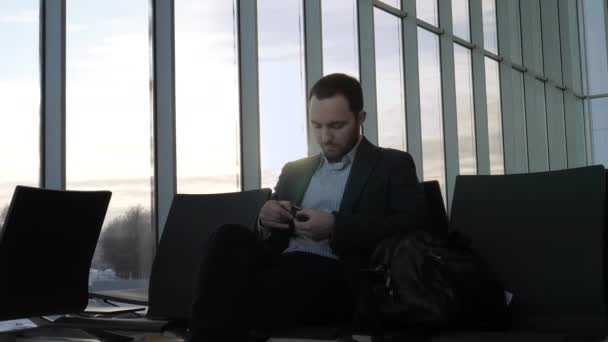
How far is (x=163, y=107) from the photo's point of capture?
223 inches

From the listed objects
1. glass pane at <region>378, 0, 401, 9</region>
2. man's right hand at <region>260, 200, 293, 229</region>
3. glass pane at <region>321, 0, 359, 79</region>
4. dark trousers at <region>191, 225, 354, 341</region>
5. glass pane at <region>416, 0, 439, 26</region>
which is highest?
glass pane at <region>416, 0, 439, 26</region>

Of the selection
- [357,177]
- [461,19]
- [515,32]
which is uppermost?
[515,32]

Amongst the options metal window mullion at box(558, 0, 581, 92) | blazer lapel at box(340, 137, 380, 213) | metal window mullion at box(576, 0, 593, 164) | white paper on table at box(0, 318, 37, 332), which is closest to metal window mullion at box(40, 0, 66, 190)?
white paper on table at box(0, 318, 37, 332)

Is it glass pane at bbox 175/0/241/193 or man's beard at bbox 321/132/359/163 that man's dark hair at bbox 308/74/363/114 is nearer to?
man's beard at bbox 321/132/359/163

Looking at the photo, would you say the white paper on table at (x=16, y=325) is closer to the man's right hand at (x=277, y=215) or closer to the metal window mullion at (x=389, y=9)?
the man's right hand at (x=277, y=215)

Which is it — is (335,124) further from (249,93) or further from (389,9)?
(389,9)

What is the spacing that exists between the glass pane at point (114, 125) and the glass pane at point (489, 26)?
25.3 feet

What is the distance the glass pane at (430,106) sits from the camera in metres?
9.80

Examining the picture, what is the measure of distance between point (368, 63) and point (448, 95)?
2.47 metres

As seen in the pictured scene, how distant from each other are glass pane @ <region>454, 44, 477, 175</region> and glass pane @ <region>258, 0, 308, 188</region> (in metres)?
4.22

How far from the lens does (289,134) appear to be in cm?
703

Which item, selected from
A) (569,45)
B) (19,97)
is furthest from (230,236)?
(569,45)

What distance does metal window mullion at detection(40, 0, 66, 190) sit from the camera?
482cm

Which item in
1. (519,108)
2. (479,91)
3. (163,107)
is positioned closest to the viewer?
(163,107)
